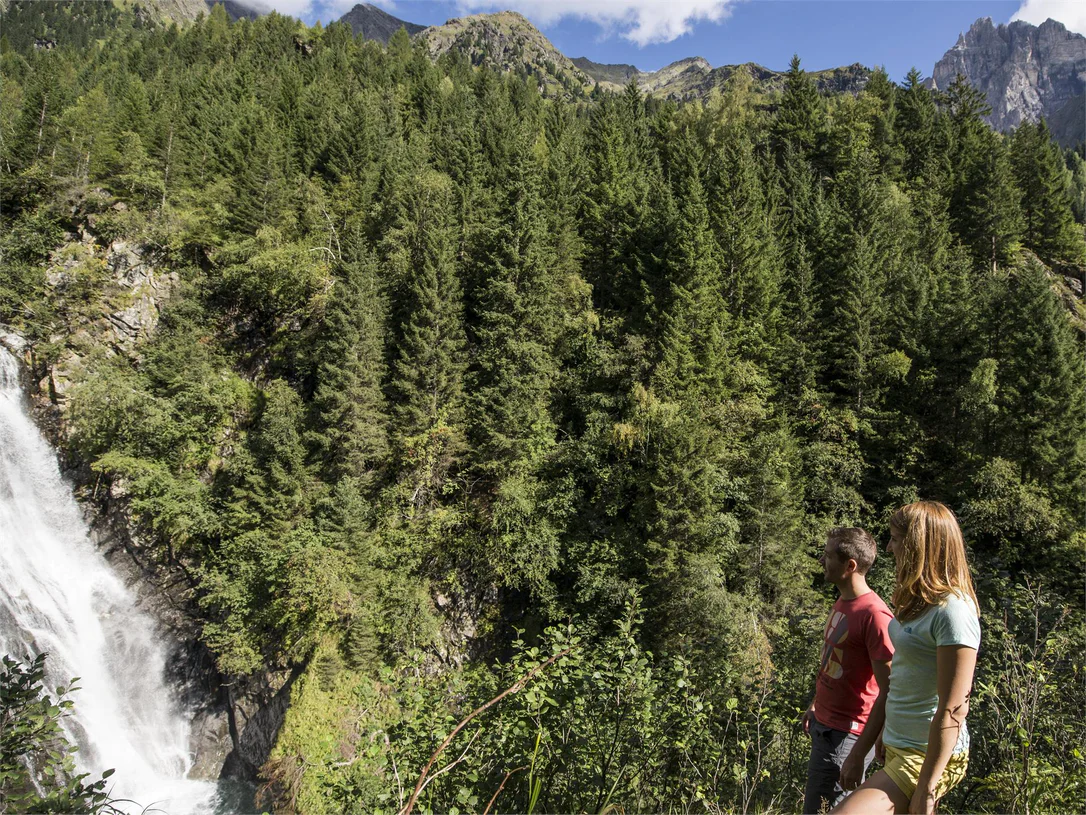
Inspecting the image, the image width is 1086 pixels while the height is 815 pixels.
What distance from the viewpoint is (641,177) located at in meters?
28.7

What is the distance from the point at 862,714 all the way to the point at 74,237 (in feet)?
116

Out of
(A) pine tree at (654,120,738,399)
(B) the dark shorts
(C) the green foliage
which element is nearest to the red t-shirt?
(B) the dark shorts

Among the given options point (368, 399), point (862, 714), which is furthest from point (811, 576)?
point (862, 714)

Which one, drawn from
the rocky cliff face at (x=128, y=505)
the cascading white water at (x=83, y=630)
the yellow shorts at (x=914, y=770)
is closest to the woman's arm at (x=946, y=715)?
the yellow shorts at (x=914, y=770)

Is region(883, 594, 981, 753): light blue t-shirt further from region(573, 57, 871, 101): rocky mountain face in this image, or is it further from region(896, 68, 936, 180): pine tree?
region(573, 57, 871, 101): rocky mountain face

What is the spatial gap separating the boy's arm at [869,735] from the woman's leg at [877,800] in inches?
15.9

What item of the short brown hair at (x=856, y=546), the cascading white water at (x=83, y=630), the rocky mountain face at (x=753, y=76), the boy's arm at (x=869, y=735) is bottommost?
the cascading white water at (x=83, y=630)

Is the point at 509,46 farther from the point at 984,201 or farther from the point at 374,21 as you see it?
the point at 984,201

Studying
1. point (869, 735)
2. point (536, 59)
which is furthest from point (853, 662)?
point (536, 59)

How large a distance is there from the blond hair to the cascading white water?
2233 cm

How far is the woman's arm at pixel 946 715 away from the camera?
215 centimetres

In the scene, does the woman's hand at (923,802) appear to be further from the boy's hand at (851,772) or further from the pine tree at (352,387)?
the pine tree at (352,387)

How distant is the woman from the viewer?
85.6 inches

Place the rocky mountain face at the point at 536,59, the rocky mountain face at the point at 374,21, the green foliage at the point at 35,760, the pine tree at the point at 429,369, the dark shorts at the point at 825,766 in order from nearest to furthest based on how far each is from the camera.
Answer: the green foliage at the point at 35,760 < the dark shorts at the point at 825,766 < the pine tree at the point at 429,369 < the rocky mountain face at the point at 536,59 < the rocky mountain face at the point at 374,21
